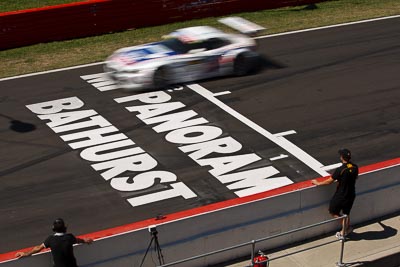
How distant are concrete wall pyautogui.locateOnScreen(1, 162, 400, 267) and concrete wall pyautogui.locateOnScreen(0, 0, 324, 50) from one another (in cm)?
1429

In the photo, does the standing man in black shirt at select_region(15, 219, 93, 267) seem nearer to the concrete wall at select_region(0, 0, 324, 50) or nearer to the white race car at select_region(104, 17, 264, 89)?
the white race car at select_region(104, 17, 264, 89)

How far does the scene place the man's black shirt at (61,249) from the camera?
10336 millimetres

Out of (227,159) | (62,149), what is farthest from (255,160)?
(62,149)

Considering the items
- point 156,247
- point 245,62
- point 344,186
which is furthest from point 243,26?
point 156,247

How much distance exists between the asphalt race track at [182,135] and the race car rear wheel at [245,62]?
24 centimetres

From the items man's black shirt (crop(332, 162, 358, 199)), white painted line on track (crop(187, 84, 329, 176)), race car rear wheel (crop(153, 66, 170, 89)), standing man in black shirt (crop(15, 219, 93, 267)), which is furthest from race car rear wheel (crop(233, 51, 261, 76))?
A: standing man in black shirt (crop(15, 219, 93, 267))

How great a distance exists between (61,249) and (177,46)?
35.1 ft

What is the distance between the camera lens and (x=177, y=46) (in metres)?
20.2

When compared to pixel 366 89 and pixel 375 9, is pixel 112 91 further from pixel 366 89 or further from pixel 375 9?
pixel 375 9

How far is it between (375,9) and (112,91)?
11702 mm

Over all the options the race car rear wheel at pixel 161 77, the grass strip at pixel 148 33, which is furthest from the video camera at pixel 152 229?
the grass strip at pixel 148 33

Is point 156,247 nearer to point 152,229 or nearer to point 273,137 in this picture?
point 152,229

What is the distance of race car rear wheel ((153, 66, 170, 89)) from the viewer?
19734 millimetres

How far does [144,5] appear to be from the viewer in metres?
25.7
